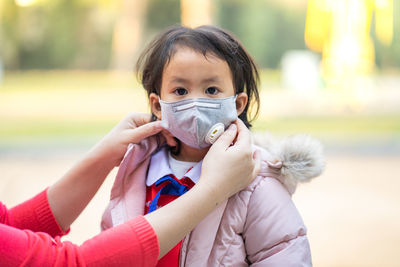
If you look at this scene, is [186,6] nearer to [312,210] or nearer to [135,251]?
[312,210]

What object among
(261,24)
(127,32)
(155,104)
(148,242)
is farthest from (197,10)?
(148,242)

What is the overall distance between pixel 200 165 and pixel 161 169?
12 cm

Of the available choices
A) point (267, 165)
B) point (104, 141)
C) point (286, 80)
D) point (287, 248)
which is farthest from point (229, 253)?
point (286, 80)

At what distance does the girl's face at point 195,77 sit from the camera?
1.33m

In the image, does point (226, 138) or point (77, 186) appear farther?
point (77, 186)

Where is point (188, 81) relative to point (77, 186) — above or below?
above

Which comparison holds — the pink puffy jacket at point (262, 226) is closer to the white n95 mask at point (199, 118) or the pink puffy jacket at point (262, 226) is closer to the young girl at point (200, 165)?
the young girl at point (200, 165)

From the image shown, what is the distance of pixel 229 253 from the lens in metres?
1.28

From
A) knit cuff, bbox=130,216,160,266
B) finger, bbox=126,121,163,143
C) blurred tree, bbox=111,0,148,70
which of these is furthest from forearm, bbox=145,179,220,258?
blurred tree, bbox=111,0,148,70

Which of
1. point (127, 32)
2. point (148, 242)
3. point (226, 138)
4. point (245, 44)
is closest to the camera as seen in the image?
point (148, 242)

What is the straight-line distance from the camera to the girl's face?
1329 mm

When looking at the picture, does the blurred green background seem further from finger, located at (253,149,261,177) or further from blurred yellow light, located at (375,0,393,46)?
finger, located at (253,149,261,177)

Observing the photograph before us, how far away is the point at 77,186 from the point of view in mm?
1495

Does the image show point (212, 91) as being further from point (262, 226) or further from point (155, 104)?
point (262, 226)
